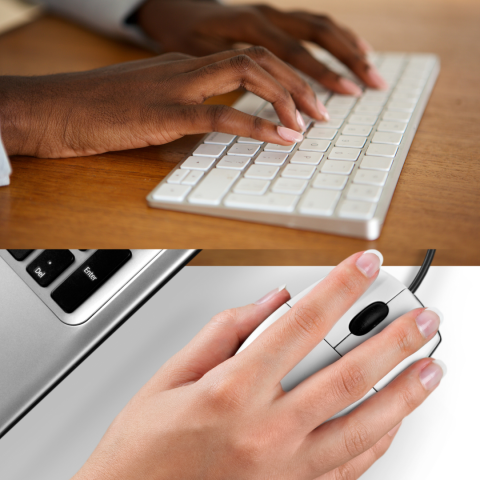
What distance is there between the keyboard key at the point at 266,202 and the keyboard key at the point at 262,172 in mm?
29

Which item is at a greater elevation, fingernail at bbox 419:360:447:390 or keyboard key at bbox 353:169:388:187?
keyboard key at bbox 353:169:388:187

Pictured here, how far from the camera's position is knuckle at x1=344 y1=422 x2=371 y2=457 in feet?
1.28

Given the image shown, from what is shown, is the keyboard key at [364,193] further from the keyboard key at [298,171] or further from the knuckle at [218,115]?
the knuckle at [218,115]

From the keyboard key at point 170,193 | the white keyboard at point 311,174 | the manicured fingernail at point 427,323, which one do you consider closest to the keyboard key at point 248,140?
the white keyboard at point 311,174

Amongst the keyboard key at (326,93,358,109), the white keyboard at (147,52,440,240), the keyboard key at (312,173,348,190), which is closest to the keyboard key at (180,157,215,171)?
the white keyboard at (147,52,440,240)

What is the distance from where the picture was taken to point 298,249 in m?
0.35

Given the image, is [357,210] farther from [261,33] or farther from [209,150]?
[261,33]

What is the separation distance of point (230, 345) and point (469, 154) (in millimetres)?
298

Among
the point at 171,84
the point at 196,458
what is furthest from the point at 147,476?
the point at 171,84

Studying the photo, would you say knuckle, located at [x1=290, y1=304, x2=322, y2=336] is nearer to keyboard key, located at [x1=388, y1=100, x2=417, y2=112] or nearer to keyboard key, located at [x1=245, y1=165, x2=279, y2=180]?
keyboard key, located at [x1=245, y1=165, x2=279, y2=180]

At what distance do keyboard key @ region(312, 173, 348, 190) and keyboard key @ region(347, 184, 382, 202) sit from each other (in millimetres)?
10

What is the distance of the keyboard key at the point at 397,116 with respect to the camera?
20.3 inches

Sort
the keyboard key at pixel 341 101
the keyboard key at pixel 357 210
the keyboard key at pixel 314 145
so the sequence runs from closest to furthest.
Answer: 1. the keyboard key at pixel 357 210
2. the keyboard key at pixel 314 145
3. the keyboard key at pixel 341 101

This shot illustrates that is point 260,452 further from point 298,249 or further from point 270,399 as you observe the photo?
point 298,249
